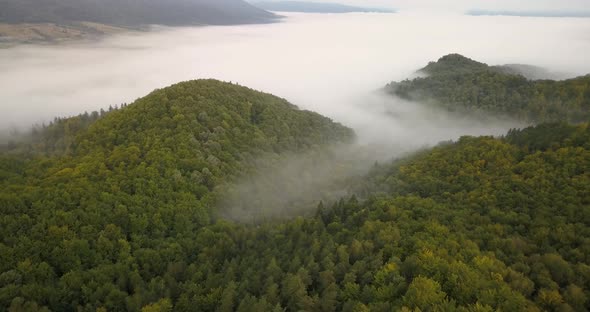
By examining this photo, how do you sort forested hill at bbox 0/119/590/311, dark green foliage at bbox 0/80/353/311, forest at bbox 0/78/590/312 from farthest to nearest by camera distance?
dark green foliage at bbox 0/80/353/311, forest at bbox 0/78/590/312, forested hill at bbox 0/119/590/311

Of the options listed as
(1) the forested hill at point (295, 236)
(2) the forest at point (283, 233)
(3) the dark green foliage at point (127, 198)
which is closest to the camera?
(1) the forested hill at point (295, 236)

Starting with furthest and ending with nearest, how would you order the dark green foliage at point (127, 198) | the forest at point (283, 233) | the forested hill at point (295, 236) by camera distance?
the dark green foliage at point (127, 198) → the forest at point (283, 233) → the forested hill at point (295, 236)

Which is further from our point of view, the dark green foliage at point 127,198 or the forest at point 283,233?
the dark green foliage at point 127,198

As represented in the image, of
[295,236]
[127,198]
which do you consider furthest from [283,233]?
[127,198]

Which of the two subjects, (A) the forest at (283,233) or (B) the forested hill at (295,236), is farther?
(A) the forest at (283,233)

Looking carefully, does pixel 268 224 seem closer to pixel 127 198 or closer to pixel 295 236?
pixel 295 236

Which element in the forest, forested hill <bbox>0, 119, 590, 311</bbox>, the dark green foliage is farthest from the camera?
the dark green foliage
